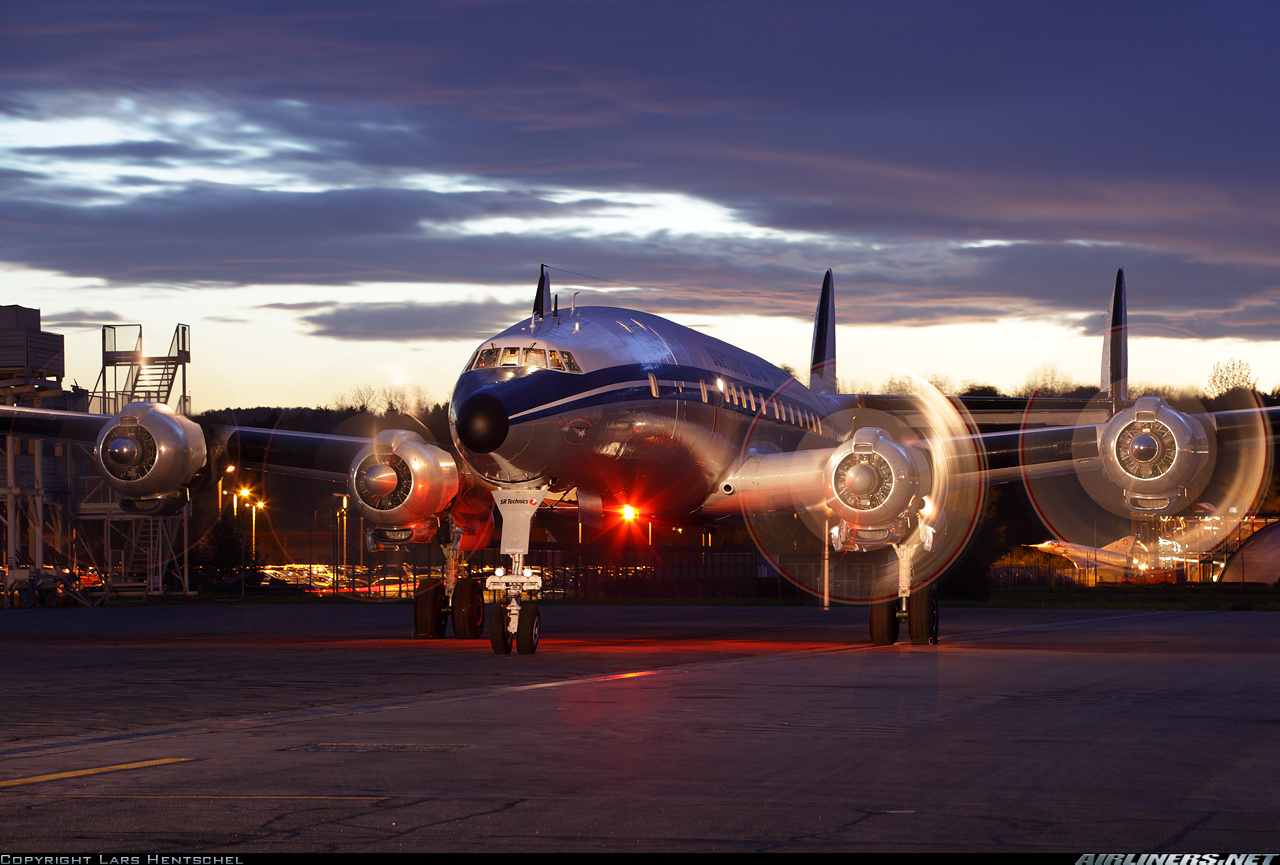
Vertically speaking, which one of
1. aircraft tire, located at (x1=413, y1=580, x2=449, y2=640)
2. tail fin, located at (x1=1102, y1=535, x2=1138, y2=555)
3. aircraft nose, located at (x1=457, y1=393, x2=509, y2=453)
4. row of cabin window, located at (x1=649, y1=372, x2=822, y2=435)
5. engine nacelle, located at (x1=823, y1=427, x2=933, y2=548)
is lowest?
tail fin, located at (x1=1102, y1=535, x2=1138, y2=555)

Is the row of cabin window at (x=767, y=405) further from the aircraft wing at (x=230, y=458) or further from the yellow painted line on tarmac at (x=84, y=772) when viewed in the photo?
the yellow painted line on tarmac at (x=84, y=772)

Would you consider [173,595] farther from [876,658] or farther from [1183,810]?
[1183,810]

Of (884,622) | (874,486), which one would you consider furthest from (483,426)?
(884,622)

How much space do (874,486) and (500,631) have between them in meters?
6.90

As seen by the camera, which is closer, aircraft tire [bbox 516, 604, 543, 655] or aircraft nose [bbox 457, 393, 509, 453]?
aircraft nose [bbox 457, 393, 509, 453]

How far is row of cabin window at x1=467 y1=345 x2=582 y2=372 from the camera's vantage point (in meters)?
21.1

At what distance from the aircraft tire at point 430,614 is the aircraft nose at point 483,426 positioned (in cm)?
707

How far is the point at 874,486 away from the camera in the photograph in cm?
2323

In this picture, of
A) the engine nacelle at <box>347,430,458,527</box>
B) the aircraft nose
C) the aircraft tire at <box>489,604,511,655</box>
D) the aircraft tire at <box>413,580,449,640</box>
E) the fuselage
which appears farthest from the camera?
the aircraft tire at <box>413,580,449,640</box>

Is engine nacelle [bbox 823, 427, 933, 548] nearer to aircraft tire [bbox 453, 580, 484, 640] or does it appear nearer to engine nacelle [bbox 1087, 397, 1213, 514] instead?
engine nacelle [bbox 1087, 397, 1213, 514]

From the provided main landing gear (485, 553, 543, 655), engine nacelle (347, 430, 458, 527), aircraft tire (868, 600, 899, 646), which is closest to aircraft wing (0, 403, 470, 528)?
engine nacelle (347, 430, 458, 527)

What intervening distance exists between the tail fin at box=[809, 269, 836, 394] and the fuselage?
1912 cm

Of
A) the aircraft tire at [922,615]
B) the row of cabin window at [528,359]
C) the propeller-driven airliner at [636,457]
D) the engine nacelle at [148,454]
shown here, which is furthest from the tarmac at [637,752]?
the row of cabin window at [528,359]

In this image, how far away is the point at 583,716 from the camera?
42.4ft
